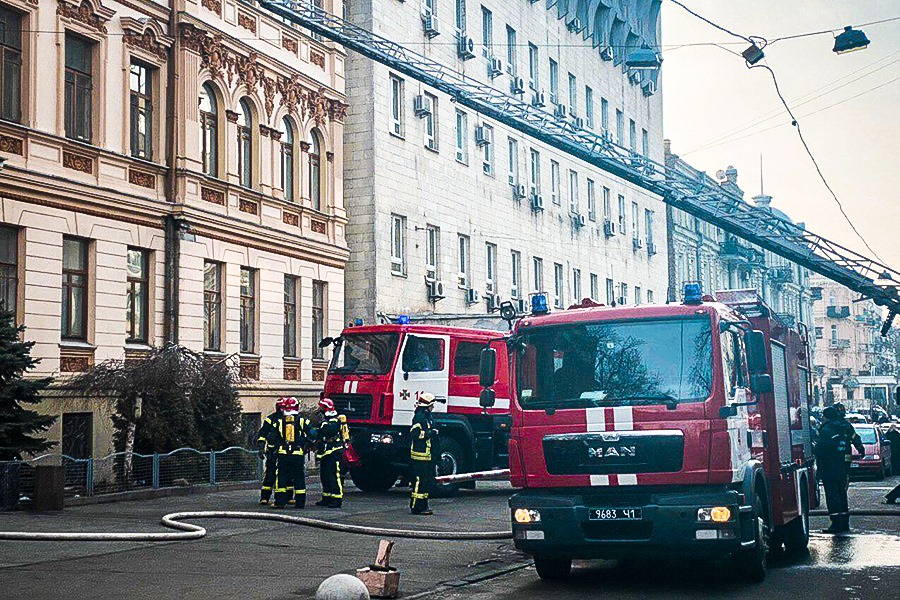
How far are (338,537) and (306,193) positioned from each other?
18.5m

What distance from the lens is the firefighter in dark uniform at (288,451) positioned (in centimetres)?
1973

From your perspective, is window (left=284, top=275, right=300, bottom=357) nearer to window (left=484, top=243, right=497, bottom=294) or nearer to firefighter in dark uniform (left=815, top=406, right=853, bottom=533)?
window (left=484, top=243, right=497, bottom=294)

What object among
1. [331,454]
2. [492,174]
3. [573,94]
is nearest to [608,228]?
[573,94]

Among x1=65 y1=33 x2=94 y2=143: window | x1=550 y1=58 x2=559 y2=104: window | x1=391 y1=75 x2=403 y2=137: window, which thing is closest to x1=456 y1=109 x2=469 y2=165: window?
x1=391 y1=75 x2=403 y2=137: window

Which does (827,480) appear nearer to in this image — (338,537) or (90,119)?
(338,537)

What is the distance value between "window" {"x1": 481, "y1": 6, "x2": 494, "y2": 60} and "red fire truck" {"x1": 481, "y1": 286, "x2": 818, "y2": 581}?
3197 cm

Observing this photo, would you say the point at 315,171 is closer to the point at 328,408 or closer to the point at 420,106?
A: the point at 420,106

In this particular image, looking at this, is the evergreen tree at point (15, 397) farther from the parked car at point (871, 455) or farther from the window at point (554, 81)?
the window at point (554, 81)

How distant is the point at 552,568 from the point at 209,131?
19134 millimetres

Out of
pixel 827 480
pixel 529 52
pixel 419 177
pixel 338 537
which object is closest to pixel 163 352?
pixel 338 537

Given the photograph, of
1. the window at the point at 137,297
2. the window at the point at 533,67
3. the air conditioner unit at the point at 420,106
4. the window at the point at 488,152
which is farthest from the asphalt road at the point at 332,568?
the window at the point at 533,67

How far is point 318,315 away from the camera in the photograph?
113 feet

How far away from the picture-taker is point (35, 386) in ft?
65.3

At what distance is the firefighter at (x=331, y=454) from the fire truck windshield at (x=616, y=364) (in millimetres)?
8236
